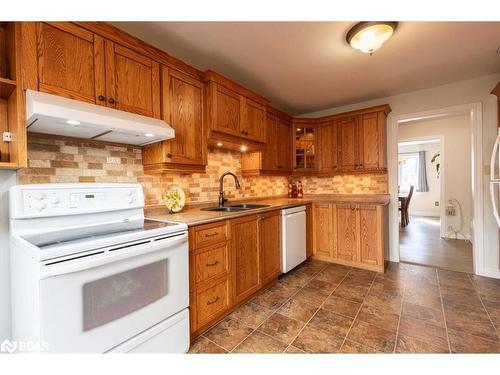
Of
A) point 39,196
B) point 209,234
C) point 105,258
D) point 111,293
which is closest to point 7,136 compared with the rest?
point 39,196

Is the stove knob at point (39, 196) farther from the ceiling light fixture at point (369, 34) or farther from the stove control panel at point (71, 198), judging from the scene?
the ceiling light fixture at point (369, 34)

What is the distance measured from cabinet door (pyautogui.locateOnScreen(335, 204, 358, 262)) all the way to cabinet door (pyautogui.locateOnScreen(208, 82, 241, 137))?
173cm

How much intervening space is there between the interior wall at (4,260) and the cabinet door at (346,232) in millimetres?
3118

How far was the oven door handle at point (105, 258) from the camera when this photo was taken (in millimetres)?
945

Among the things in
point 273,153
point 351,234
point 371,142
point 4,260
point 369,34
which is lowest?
point 351,234

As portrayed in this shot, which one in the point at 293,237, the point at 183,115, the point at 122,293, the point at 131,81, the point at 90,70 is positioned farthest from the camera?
the point at 293,237

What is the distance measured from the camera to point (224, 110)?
2.25m

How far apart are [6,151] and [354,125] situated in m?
3.55

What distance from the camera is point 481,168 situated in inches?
105

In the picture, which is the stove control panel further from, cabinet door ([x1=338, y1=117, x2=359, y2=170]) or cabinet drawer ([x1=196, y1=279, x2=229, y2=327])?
cabinet door ([x1=338, y1=117, x2=359, y2=170])

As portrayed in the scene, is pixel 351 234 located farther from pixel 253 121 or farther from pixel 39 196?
pixel 39 196

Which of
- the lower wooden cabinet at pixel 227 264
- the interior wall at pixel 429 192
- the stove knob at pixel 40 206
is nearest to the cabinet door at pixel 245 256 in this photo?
the lower wooden cabinet at pixel 227 264

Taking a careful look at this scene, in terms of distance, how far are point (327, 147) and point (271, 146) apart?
0.95m
